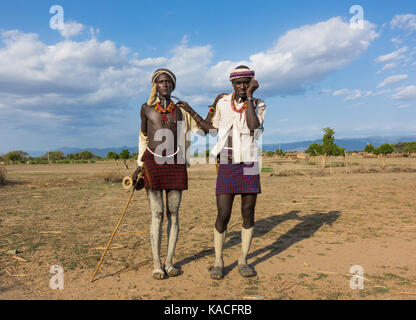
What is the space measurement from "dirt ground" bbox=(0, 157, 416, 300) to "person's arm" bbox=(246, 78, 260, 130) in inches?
73.9

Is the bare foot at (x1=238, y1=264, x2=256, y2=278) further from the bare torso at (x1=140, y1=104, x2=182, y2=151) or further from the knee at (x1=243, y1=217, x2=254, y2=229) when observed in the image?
the bare torso at (x1=140, y1=104, x2=182, y2=151)

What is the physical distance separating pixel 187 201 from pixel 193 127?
5.89 m

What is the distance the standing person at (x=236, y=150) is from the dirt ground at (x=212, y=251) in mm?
506

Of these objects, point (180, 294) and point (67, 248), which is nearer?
point (180, 294)

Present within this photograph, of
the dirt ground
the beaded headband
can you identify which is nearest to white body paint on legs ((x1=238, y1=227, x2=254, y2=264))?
the dirt ground

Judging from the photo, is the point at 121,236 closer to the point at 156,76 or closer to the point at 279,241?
the point at 279,241

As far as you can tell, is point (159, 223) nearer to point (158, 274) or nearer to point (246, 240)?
point (158, 274)

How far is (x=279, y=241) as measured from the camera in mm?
5207

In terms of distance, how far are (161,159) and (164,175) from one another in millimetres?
207

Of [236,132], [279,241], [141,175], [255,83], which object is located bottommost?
[279,241]

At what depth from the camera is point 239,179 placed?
11.8 feet

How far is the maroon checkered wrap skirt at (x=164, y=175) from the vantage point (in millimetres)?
3547

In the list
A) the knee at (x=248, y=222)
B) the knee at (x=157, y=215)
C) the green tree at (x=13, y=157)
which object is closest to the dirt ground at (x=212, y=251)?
the knee at (x=248, y=222)
